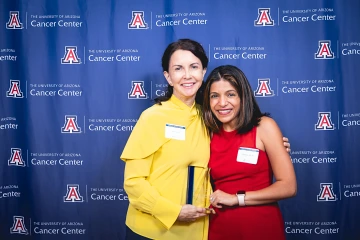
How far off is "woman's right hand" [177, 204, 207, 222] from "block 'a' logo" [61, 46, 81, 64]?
1736mm

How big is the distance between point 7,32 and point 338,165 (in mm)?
2907

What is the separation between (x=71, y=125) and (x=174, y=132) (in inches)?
56.4

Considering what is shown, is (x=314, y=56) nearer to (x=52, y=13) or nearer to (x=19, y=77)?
(x=52, y=13)

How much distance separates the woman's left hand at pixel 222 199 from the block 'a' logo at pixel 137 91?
1341 mm

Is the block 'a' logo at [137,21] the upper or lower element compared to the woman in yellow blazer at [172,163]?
upper

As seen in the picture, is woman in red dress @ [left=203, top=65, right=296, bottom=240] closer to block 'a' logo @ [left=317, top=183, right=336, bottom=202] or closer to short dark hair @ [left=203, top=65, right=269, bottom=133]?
short dark hair @ [left=203, top=65, right=269, bottom=133]

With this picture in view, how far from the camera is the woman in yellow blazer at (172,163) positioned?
1.89m

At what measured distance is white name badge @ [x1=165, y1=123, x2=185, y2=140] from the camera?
1948 millimetres

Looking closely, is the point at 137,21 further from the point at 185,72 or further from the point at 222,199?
the point at 222,199

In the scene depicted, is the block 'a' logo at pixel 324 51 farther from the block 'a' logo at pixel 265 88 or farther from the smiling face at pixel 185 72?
the smiling face at pixel 185 72

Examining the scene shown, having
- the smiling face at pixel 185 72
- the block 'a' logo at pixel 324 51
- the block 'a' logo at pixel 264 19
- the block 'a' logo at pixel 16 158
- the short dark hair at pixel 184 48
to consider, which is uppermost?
the block 'a' logo at pixel 264 19

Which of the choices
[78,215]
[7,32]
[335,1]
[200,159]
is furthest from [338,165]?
[7,32]

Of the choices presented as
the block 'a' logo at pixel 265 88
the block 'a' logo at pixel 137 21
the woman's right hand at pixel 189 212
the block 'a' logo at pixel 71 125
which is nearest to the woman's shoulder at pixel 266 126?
the woman's right hand at pixel 189 212

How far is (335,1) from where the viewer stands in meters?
2.96
